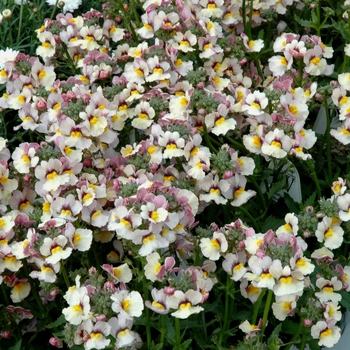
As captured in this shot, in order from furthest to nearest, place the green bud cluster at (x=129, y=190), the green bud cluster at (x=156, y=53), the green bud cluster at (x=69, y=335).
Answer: the green bud cluster at (x=156, y=53), the green bud cluster at (x=129, y=190), the green bud cluster at (x=69, y=335)

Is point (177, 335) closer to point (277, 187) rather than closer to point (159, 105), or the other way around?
point (277, 187)

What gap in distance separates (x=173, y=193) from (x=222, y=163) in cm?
23

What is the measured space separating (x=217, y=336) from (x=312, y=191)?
0.76 m

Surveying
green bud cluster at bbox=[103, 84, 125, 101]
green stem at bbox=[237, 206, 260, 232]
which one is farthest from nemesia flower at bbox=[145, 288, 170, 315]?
green bud cluster at bbox=[103, 84, 125, 101]

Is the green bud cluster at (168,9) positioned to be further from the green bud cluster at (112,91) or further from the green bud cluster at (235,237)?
the green bud cluster at (235,237)

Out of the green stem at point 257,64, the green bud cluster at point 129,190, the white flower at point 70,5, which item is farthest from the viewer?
the white flower at point 70,5

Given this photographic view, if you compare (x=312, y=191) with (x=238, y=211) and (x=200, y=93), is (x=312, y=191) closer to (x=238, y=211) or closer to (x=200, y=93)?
(x=238, y=211)

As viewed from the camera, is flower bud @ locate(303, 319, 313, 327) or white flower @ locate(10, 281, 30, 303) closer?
flower bud @ locate(303, 319, 313, 327)

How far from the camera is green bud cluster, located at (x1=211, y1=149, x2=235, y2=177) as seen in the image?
196cm

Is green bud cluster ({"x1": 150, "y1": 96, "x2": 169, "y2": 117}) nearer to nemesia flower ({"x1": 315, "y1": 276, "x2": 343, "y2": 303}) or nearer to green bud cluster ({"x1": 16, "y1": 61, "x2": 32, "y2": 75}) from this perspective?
green bud cluster ({"x1": 16, "y1": 61, "x2": 32, "y2": 75})

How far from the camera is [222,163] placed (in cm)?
196

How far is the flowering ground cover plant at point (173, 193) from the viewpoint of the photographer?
1704mm

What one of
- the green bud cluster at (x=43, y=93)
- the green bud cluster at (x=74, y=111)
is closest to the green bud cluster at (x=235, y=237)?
the green bud cluster at (x=74, y=111)

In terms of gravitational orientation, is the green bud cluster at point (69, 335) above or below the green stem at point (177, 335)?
above
